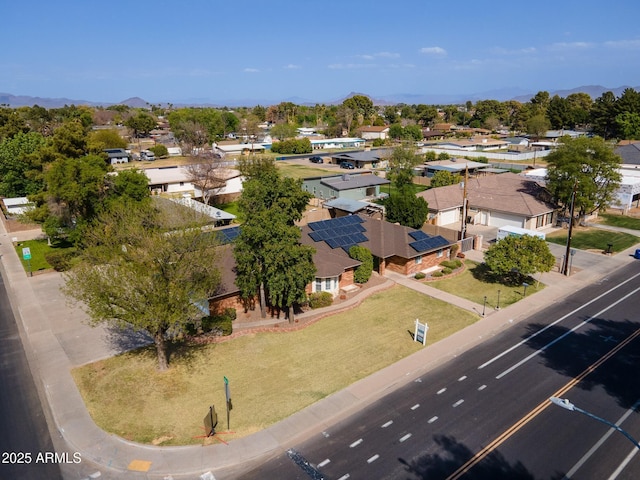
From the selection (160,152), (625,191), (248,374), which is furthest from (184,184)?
(625,191)

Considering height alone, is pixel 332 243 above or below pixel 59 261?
above

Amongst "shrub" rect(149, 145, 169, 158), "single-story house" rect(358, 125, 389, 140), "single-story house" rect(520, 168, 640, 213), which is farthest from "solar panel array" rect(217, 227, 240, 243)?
"single-story house" rect(358, 125, 389, 140)

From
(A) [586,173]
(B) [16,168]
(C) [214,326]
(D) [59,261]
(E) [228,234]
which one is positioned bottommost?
(C) [214,326]

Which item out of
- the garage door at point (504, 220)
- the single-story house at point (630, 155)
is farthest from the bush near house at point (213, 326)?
the single-story house at point (630, 155)

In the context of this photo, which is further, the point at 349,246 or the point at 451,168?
the point at 451,168

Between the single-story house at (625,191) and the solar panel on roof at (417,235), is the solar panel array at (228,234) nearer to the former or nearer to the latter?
the solar panel on roof at (417,235)

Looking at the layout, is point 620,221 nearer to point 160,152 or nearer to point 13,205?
point 13,205

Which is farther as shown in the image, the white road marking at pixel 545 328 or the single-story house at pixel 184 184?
the single-story house at pixel 184 184

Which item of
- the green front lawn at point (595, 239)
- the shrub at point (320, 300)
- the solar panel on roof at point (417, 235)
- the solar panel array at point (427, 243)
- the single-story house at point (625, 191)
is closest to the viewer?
the shrub at point (320, 300)
